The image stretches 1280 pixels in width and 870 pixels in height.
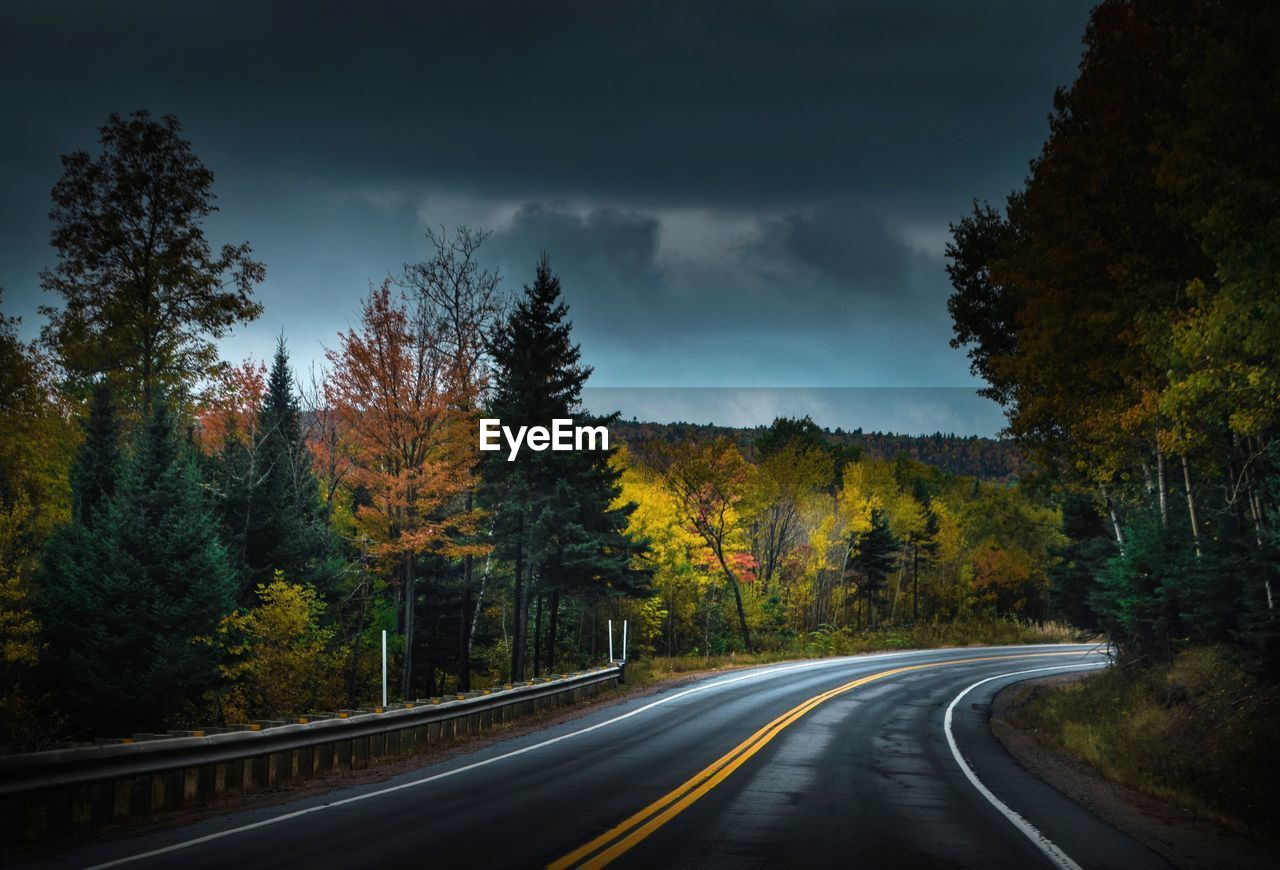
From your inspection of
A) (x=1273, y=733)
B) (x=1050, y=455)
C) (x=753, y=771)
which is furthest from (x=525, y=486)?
(x=1273, y=733)

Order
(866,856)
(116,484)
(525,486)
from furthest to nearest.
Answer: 1. (525,486)
2. (116,484)
3. (866,856)

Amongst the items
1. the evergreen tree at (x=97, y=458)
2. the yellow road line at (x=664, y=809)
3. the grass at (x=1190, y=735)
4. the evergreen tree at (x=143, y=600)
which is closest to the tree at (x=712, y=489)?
the evergreen tree at (x=143, y=600)

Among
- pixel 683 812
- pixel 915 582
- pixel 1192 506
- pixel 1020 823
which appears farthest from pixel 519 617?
pixel 915 582

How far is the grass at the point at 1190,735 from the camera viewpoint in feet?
34.0

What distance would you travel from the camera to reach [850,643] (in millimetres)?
50938

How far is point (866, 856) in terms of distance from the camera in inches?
279

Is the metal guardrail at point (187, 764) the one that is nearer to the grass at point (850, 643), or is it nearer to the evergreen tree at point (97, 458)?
the grass at point (850, 643)

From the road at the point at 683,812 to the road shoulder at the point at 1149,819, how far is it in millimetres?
340

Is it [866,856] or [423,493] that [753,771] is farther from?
[423,493]

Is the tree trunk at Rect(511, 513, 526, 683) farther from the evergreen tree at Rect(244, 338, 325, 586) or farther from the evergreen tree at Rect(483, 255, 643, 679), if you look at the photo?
the evergreen tree at Rect(244, 338, 325, 586)

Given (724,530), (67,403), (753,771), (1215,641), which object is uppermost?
(67,403)

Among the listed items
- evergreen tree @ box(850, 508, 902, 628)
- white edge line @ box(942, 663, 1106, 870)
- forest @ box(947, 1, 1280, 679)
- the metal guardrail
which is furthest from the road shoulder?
evergreen tree @ box(850, 508, 902, 628)

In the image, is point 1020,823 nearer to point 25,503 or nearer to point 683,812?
point 683,812

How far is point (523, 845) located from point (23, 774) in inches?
168
